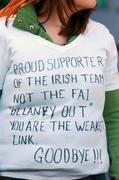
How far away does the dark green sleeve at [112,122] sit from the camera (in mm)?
2223

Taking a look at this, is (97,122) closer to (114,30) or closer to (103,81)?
(103,81)

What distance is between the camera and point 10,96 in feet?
6.75

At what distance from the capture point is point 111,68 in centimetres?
222

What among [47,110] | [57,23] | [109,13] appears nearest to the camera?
[47,110]

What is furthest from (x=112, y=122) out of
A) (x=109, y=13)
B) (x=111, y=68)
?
(x=109, y=13)

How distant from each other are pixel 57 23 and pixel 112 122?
1.33ft

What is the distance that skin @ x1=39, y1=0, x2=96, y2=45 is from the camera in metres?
2.12

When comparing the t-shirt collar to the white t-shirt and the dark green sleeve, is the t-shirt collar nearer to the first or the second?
the white t-shirt

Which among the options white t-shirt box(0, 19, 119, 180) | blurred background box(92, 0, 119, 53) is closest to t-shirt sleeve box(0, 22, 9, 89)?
white t-shirt box(0, 19, 119, 180)

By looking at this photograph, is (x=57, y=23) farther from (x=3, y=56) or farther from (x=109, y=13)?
(x=109, y=13)

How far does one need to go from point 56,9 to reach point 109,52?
24 cm

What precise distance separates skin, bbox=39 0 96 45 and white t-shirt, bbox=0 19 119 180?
70 millimetres

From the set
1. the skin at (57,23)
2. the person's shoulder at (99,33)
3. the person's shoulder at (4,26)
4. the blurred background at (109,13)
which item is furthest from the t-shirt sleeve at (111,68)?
the blurred background at (109,13)

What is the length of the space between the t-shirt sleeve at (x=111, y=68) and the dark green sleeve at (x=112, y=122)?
0.03 meters
